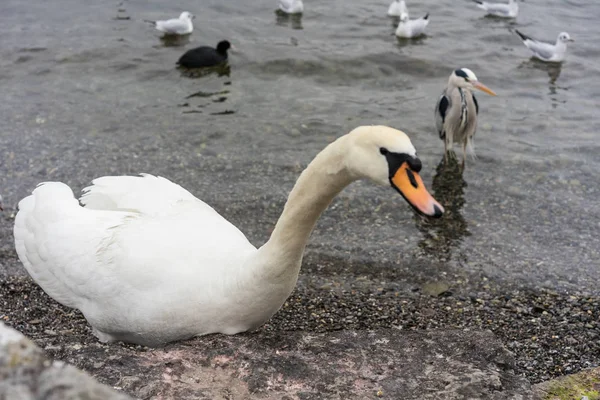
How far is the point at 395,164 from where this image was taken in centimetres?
286

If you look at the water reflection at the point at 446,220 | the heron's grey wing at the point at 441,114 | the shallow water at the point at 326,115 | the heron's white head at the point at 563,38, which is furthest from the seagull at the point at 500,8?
the water reflection at the point at 446,220

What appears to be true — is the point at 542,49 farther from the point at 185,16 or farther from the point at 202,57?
the point at 185,16

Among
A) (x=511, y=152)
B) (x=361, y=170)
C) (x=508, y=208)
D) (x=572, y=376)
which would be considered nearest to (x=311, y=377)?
(x=361, y=170)

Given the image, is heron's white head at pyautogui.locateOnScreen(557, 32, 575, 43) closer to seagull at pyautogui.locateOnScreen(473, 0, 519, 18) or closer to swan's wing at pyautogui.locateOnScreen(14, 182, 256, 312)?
seagull at pyautogui.locateOnScreen(473, 0, 519, 18)

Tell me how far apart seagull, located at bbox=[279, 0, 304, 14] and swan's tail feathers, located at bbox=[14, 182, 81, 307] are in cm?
1084

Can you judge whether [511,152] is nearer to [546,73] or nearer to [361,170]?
[546,73]

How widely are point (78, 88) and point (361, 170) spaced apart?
9.32 metres

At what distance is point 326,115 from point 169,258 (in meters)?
6.95

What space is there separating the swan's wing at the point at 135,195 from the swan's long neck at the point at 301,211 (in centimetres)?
106

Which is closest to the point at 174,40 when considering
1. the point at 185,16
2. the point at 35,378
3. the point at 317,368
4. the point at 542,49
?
the point at 185,16

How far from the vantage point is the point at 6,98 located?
34.7ft

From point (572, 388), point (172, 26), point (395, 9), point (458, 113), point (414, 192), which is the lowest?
point (458, 113)

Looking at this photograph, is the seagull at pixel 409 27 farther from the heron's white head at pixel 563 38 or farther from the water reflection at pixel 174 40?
the water reflection at pixel 174 40

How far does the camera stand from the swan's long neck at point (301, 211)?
10.5ft
